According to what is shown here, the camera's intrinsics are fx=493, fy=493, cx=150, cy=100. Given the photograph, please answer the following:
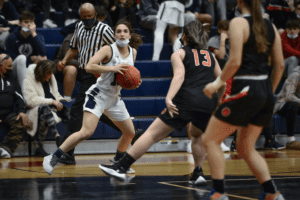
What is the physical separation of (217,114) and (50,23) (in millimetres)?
7483

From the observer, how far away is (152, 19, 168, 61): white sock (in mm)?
9238

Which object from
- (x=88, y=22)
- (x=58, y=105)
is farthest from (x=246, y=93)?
(x=58, y=105)

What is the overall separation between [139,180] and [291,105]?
410 cm

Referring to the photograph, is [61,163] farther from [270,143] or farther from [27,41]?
[270,143]

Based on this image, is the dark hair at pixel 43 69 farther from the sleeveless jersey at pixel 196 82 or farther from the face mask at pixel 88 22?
the sleeveless jersey at pixel 196 82

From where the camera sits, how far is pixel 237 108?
11.1ft

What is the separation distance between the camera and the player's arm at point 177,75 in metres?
4.32

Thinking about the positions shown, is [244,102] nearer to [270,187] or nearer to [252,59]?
[252,59]

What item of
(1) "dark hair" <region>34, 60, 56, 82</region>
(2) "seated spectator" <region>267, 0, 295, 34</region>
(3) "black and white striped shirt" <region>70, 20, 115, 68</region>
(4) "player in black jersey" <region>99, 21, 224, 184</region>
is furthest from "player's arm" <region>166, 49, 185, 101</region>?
(2) "seated spectator" <region>267, 0, 295, 34</region>

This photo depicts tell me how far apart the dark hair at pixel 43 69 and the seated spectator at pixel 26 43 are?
712 mm

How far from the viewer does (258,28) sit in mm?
3363

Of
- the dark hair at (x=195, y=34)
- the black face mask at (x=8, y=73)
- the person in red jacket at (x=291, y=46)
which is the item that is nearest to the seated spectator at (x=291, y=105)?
the person in red jacket at (x=291, y=46)

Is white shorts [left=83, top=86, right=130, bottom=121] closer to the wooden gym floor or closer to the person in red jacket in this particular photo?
the wooden gym floor

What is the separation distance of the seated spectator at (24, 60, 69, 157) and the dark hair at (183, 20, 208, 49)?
3287 millimetres
